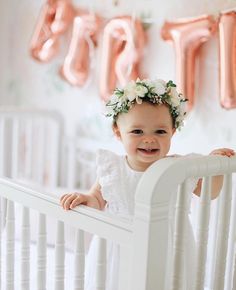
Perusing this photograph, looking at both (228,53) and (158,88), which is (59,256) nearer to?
(158,88)

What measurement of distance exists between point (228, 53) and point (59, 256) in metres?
1.01

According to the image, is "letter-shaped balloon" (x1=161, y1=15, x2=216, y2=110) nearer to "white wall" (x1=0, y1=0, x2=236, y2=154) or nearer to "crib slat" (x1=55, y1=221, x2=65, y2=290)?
"white wall" (x1=0, y1=0, x2=236, y2=154)

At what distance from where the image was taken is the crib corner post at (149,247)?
103cm

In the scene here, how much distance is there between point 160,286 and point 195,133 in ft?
3.72

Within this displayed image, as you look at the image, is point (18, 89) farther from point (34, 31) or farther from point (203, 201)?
point (203, 201)

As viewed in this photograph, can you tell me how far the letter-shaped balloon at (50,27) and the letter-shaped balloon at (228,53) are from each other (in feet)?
2.68

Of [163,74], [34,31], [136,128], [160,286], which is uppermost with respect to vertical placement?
[34,31]

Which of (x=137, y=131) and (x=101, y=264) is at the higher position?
(x=137, y=131)

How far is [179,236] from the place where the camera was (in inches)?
43.1

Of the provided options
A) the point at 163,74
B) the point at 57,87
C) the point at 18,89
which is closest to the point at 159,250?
the point at 163,74

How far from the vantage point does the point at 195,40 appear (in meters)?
2.02

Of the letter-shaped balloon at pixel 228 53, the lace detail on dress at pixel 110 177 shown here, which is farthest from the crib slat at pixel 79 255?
the letter-shaped balloon at pixel 228 53

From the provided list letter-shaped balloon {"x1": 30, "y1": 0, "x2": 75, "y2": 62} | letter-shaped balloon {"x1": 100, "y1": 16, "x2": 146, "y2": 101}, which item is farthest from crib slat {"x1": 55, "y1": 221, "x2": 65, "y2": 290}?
letter-shaped balloon {"x1": 30, "y1": 0, "x2": 75, "y2": 62}

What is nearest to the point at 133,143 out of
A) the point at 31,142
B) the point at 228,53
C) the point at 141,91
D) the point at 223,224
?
the point at 141,91
